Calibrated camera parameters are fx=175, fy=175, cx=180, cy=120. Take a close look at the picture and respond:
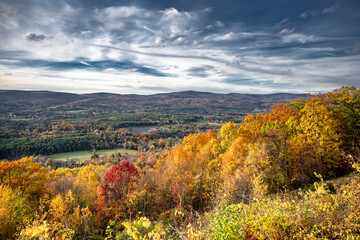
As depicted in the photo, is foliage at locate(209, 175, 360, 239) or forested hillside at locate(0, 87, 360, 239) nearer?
foliage at locate(209, 175, 360, 239)

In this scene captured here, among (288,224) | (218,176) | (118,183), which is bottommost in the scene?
(118,183)

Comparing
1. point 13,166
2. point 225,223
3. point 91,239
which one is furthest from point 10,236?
point 225,223

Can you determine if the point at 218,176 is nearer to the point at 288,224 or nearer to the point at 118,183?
the point at 118,183

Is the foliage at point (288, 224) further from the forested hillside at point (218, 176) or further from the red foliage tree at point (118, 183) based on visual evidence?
the red foliage tree at point (118, 183)

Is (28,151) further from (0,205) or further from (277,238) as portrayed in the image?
(277,238)

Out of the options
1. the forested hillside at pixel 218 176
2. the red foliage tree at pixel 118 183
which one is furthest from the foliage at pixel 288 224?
the red foliage tree at pixel 118 183

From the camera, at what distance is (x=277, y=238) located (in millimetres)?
6430

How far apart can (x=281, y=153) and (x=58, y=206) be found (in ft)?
99.6

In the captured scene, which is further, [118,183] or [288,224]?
[118,183]

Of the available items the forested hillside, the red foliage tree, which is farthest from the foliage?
the red foliage tree

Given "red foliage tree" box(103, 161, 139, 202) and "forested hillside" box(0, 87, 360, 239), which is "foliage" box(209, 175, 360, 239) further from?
"red foliage tree" box(103, 161, 139, 202)

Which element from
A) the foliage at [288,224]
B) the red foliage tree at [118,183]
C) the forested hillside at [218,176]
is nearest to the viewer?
the foliage at [288,224]

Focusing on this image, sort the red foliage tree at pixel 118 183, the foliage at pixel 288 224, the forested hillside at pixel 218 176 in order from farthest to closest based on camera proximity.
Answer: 1. the red foliage tree at pixel 118 183
2. the forested hillside at pixel 218 176
3. the foliage at pixel 288 224

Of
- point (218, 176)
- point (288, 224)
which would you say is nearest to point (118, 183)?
point (218, 176)
